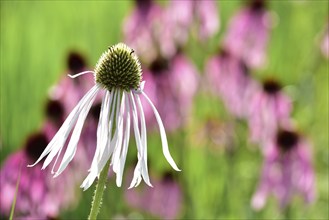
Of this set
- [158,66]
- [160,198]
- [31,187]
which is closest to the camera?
[31,187]

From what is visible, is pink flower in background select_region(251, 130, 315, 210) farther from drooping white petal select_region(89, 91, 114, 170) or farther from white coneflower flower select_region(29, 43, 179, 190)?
drooping white petal select_region(89, 91, 114, 170)

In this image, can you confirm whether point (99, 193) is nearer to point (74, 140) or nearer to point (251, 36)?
point (74, 140)

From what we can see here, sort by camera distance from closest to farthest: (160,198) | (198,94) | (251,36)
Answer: (160,198) → (251,36) → (198,94)

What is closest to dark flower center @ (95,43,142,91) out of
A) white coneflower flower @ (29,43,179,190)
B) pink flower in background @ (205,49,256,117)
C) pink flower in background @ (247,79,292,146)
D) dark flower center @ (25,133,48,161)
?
white coneflower flower @ (29,43,179,190)

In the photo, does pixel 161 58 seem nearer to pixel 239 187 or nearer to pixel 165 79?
pixel 165 79

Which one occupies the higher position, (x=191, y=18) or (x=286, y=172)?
(x=191, y=18)

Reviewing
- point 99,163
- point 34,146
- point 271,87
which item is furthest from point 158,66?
point 99,163

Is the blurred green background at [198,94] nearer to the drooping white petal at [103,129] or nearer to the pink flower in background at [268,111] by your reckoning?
the pink flower in background at [268,111]
